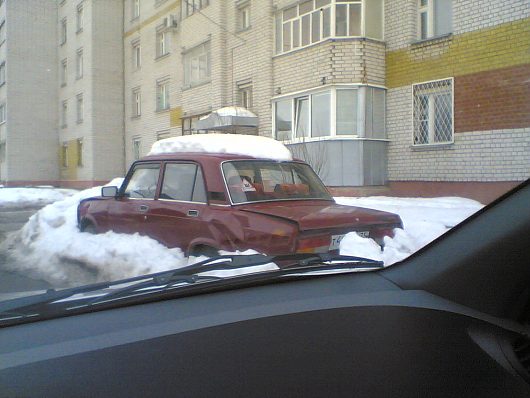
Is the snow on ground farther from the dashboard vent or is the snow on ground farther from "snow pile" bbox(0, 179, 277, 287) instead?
the dashboard vent

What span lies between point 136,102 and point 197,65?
4.82 feet

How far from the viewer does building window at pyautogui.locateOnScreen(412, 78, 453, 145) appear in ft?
15.2

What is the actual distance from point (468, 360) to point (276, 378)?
62 centimetres

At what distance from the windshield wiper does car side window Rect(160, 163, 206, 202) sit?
6.23 feet

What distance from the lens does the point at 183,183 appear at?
14.7 feet

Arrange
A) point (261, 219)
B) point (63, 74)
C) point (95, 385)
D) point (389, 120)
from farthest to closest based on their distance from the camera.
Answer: point (63, 74) → point (389, 120) → point (261, 219) → point (95, 385)

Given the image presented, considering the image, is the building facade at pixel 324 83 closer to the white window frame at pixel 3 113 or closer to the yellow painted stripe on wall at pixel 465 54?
the yellow painted stripe on wall at pixel 465 54

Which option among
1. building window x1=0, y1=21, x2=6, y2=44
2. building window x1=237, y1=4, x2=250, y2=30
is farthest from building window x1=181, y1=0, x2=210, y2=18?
building window x1=0, y1=21, x2=6, y2=44

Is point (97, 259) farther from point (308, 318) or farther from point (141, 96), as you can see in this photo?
point (141, 96)

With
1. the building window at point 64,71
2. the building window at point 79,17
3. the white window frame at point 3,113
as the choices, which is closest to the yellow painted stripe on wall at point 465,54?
the building window at point 79,17

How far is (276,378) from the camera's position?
60.8 inches

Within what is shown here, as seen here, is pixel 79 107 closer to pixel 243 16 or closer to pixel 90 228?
pixel 243 16

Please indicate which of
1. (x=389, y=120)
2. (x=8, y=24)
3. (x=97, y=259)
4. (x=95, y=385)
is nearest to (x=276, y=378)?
(x=95, y=385)

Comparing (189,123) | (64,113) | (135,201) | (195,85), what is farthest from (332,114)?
(135,201)
